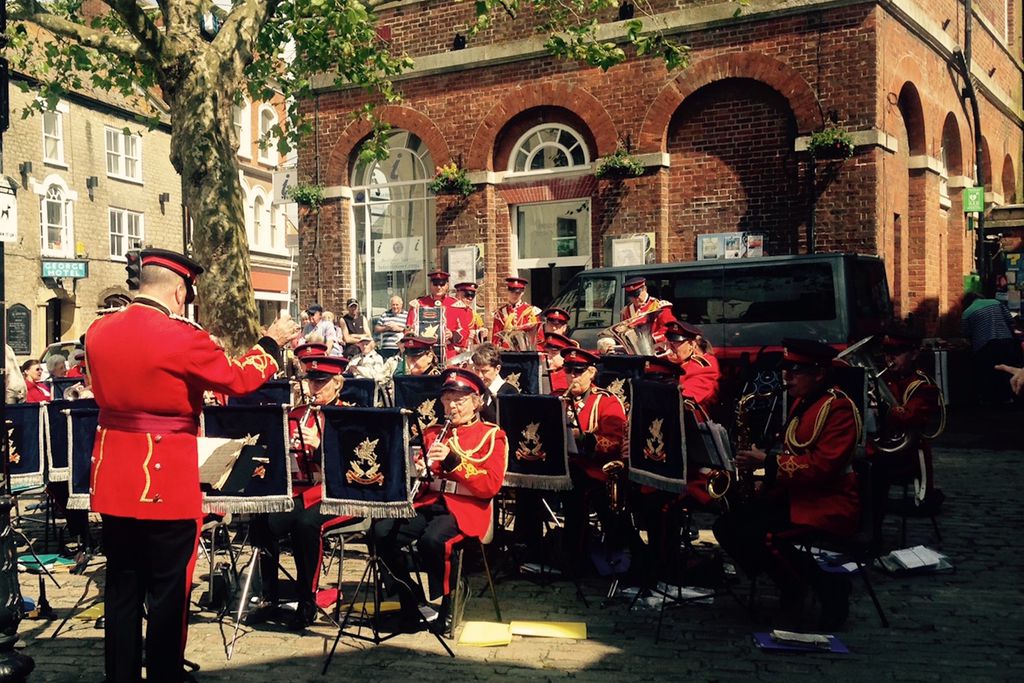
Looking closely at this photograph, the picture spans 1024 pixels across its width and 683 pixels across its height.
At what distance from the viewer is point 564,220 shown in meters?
18.6

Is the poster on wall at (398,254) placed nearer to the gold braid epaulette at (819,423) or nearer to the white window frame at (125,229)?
the gold braid epaulette at (819,423)

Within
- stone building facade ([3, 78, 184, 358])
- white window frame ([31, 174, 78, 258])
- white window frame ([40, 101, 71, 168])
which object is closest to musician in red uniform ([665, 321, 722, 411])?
stone building facade ([3, 78, 184, 358])

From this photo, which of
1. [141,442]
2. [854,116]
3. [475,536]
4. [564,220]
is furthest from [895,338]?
[564,220]

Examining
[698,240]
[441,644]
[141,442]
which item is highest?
[698,240]

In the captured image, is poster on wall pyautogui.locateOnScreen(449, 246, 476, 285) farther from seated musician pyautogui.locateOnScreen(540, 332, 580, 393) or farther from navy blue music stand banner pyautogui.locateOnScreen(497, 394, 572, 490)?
navy blue music stand banner pyautogui.locateOnScreen(497, 394, 572, 490)

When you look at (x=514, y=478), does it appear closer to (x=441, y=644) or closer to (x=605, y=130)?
(x=441, y=644)

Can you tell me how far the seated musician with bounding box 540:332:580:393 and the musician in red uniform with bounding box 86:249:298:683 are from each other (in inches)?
205

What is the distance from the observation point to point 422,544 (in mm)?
6297

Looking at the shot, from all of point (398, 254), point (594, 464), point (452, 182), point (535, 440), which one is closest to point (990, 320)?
point (594, 464)

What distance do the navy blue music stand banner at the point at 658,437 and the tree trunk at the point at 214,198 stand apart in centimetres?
741

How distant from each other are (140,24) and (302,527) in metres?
8.32

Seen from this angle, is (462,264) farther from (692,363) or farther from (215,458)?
(215,458)

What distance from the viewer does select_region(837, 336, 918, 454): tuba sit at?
818 cm

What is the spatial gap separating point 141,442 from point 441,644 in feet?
7.59
